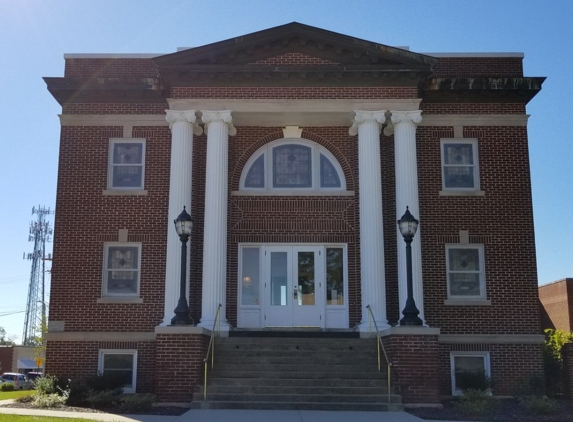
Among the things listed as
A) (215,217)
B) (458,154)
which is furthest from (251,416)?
(458,154)

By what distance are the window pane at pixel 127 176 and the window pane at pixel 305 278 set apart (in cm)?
554

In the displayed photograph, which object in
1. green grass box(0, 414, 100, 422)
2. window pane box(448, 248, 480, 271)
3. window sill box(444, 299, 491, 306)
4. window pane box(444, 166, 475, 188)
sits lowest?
green grass box(0, 414, 100, 422)

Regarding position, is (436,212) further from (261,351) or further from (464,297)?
(261,351)

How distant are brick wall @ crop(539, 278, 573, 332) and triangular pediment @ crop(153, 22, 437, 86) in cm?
2216

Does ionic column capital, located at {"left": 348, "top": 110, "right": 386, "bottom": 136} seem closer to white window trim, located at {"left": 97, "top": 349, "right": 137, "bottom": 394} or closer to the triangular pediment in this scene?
the triangular pediment

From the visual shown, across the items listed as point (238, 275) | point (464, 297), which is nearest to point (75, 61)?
point (238, 275)

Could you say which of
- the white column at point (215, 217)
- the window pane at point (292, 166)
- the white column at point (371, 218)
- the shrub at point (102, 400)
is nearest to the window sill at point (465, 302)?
the white column at point (371, 218)

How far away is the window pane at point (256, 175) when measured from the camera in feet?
71.4

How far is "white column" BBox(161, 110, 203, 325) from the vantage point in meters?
19.1

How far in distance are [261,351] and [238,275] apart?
4022mm

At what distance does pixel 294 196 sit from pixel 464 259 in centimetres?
555

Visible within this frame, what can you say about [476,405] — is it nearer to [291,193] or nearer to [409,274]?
[409,274]

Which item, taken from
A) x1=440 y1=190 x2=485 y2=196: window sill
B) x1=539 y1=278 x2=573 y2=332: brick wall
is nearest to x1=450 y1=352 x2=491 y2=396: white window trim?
x1=440 y1=190 x2=485 y2=196: window sill

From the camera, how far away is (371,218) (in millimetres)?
19609
